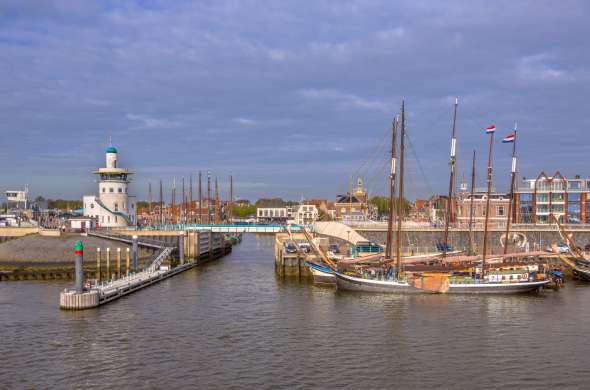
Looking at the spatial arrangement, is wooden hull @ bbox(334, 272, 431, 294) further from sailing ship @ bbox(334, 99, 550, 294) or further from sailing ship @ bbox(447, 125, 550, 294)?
sailing ship @ bbox(447, 125, 550, 294)

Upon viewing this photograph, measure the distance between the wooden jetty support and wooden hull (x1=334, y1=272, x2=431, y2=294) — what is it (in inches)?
870

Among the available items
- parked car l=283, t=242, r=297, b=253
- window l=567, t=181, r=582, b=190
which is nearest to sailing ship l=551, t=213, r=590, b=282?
parked car l=283, t=242, r=297, b=253

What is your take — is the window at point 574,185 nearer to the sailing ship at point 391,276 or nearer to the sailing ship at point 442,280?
the sailing ship at point 442,280

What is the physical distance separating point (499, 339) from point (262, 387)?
1942 centimetres

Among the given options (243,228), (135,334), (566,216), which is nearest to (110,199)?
(243,228)

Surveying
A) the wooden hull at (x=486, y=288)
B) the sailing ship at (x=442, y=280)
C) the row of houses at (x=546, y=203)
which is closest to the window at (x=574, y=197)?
the row of houses at (x=546, y=203)

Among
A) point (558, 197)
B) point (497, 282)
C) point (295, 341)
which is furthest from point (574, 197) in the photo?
point (295, 341)

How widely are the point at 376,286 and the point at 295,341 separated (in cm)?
2188

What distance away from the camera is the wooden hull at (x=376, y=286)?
61.8 meters

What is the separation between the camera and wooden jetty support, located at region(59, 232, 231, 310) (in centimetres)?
5169

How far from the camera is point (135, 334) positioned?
1715 inches

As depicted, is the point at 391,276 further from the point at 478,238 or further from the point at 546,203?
the point at 546,203

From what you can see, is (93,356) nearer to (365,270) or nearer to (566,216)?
(365,270)

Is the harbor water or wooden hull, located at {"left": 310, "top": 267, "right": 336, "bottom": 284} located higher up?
wooden hull, located at {"left": 310, "top": 267, "right": 336, "bottom": 284}
